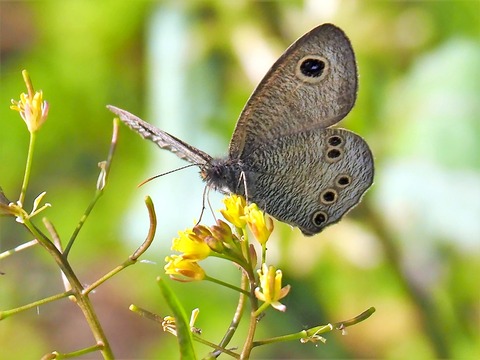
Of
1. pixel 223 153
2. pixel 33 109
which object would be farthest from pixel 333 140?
pixel 223 153

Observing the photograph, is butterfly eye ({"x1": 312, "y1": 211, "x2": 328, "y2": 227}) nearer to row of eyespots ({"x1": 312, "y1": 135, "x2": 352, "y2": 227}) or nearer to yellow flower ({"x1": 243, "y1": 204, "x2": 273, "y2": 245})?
row of eyespots ({"x1": 312, "y1": 135, "x2": 352, "y2": 227})

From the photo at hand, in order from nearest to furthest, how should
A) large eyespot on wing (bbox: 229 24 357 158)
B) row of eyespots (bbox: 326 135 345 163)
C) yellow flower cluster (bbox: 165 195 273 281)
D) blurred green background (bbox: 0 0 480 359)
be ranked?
yellow flower cluster (bbox: 165 195 273 281) → large eyespot on wing (bbox: 229 24 357 158) → row of eyespots (bbox: 326 135 345 163) → blurred green background (bbox: 0 0 480 359)

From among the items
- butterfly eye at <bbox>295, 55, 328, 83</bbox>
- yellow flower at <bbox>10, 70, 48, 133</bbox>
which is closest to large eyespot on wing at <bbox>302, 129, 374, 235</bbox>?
butterfly eye at <bbox>295, 55, 328, 83</bbox>

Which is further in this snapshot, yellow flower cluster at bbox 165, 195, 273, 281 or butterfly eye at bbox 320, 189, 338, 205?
butterfly eye at bbox 320, 189, 338, 205

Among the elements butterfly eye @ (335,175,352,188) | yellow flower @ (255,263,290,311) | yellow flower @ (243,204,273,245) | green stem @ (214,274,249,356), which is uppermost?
butterfly eye @ (335,175,352,188)

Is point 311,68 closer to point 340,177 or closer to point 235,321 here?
point 340,177

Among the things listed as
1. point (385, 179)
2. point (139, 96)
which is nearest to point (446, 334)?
point (385, 179)
